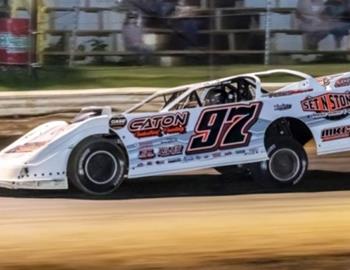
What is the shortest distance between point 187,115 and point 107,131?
0.93 meters

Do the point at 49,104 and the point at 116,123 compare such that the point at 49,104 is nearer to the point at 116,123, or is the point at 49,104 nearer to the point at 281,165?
the point at 116,123

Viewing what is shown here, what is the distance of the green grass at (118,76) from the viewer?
54.2ft

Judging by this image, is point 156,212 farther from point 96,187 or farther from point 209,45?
point 209,45

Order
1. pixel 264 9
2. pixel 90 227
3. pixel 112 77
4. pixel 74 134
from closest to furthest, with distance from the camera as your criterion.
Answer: pixel 90 227 → pixel 74 134 → pixel 112 77 → pixel 264 9

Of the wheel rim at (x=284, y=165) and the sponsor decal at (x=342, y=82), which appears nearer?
the wheel rim at (x=284, y=165)

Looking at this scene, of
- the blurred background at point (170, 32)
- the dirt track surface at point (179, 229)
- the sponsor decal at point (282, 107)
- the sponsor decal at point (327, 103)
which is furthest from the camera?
the blurred background at point (170, 32)

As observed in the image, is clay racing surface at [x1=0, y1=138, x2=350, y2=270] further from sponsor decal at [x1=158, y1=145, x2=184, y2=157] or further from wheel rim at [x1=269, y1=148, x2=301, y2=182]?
sponsor decal at [x1=158, y1=145, x2=184, y2=157]

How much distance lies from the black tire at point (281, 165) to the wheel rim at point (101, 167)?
1648 mm

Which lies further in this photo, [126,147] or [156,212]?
[126,147]

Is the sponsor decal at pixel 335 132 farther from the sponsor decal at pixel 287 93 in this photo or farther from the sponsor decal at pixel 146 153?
the sponsor decal at pixel 146 153

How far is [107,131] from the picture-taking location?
11.9 meters

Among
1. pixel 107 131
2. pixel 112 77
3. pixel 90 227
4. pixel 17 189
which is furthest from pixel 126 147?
pixel 112 77

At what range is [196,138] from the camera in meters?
12.1

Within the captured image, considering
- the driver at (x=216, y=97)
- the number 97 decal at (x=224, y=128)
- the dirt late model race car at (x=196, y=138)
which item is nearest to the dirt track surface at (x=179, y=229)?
the dirt late model race car at (x=196, y=138)
